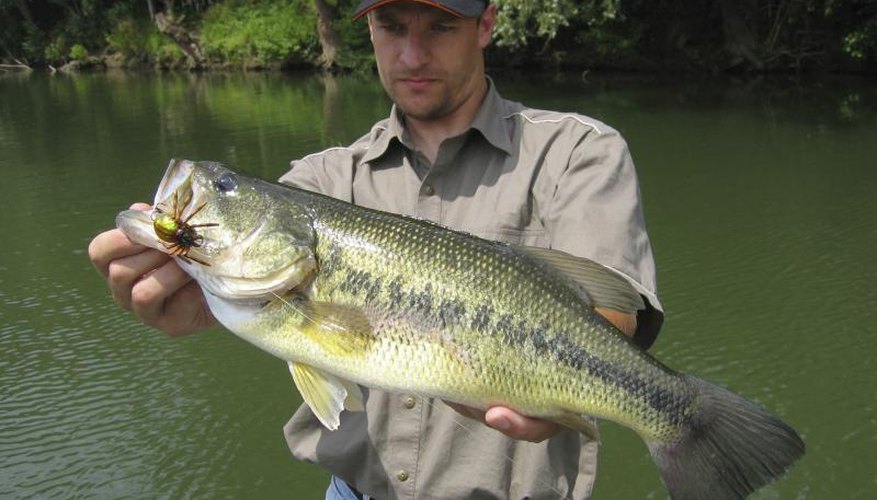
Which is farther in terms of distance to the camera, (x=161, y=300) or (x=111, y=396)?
(x=111, y=396)

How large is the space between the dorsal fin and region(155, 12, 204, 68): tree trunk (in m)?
45.2

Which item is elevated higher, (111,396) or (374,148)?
(374,148)

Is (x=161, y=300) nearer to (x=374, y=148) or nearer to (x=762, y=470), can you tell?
(x=374, y=148)

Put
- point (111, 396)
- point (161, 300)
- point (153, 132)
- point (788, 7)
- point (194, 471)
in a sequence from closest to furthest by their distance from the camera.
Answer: point (161, 300)
point (194, 471)
point (111, 396)
point (153, 132)
point (788, 7)

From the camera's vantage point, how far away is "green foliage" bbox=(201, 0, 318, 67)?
40031 mm

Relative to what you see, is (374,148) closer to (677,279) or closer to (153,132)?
(677,279)

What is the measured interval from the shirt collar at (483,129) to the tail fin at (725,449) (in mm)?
1170

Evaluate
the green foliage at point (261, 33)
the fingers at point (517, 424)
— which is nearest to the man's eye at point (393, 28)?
the fingers at point (517, 424)

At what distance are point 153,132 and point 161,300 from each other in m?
20.3

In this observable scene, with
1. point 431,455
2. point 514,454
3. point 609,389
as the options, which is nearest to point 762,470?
point 609,389

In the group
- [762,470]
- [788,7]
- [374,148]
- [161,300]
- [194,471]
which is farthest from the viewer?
[788,7]

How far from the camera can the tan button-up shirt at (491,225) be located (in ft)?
9.15

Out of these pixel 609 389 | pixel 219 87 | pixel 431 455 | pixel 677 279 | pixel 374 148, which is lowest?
pixel 219 87

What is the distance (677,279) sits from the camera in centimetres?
977
